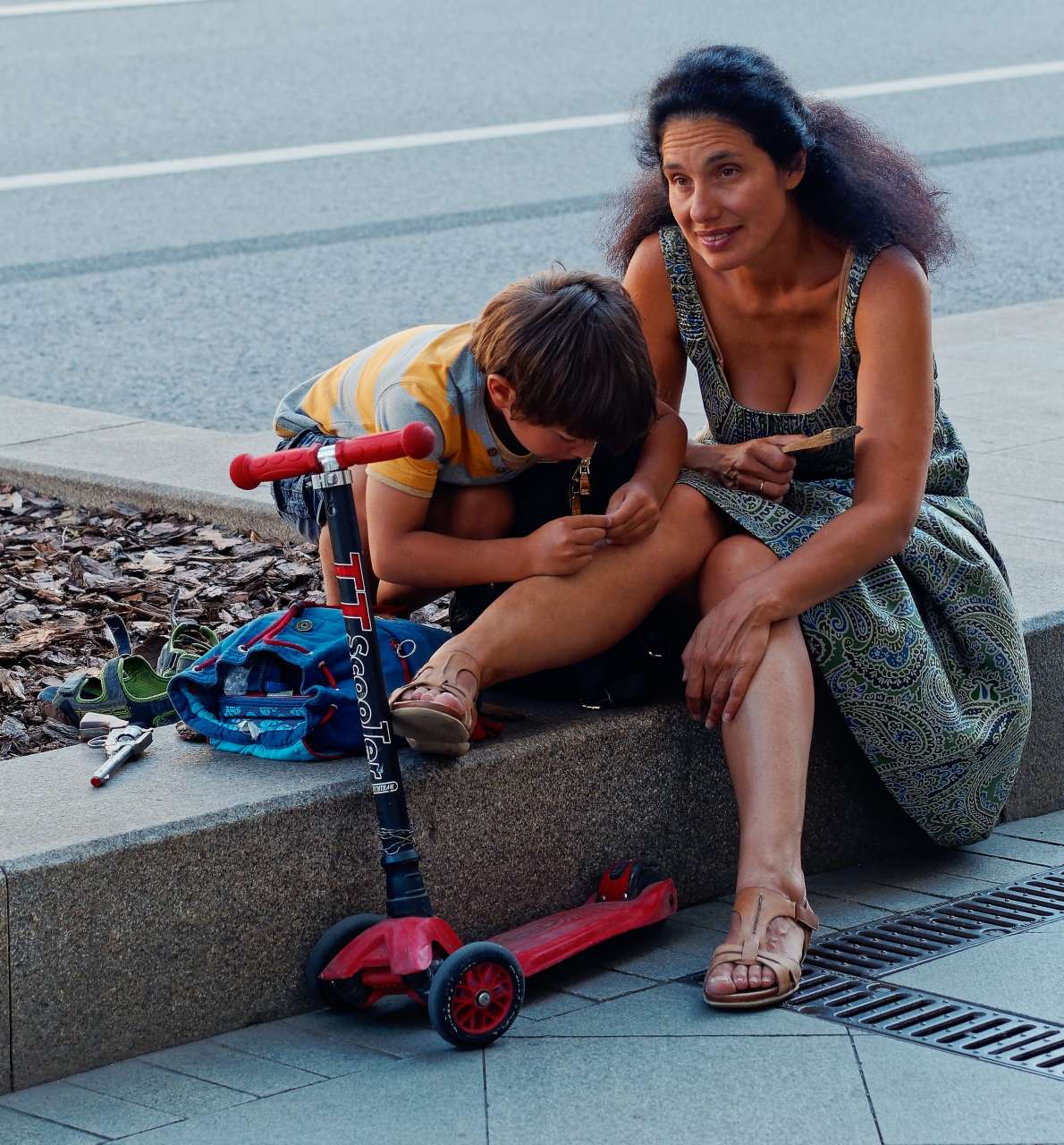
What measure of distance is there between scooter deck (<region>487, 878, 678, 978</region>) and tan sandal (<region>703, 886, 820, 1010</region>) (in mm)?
178

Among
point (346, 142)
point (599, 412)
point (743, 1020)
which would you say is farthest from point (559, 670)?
point (346, 142)

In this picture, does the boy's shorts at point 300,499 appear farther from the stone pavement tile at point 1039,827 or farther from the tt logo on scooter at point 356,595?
the stone pavement tile at point 1039,827

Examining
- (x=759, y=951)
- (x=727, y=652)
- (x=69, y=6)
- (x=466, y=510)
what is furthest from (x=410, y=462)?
(x=69, y=6)

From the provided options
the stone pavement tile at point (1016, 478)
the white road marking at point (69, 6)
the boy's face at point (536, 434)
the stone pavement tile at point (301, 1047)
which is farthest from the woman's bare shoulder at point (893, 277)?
the white road marking at point (69, 6)

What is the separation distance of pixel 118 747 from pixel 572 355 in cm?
97

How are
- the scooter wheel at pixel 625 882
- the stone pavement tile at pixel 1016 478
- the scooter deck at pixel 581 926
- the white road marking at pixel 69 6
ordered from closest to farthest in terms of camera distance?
the scooter deck at pixel 581 926
the scooter wheel at pixel 625 882
the stone pavement tile at pixel 1016 478
the white road marking at pixel 69 6

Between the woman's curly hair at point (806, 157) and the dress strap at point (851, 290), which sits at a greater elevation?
the woman's curly hair at point (806, 157)

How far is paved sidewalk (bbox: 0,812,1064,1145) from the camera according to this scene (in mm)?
2629

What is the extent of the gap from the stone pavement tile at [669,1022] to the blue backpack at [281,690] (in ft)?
1.83

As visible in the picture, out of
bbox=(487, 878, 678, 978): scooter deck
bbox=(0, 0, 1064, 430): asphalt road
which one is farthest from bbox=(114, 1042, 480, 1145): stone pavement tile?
bbox=(0, 0, 1064, 430): asphalt road

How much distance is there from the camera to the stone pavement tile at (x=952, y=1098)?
259 centimetres

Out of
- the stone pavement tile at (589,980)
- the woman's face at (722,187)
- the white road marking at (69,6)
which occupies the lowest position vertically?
the stone pavement tile at (589,980)

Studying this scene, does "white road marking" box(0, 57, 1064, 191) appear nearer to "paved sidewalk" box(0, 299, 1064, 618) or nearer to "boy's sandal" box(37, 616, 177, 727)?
"paved sidewalk" box(0, 299, 1064, 618)

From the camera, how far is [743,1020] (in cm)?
297
